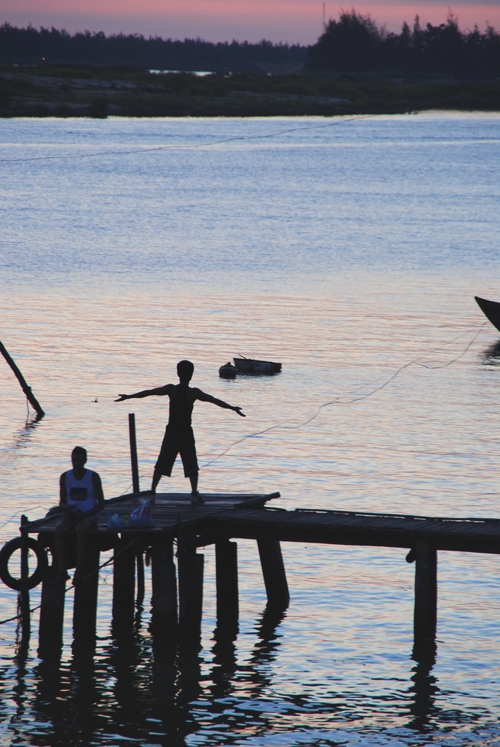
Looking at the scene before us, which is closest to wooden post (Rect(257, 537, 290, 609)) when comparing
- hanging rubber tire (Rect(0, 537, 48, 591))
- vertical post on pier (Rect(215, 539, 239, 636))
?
vertical post on pier (Rect(215, 539, 239, 636))

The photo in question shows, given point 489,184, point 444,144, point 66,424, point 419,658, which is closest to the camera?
point 419,658

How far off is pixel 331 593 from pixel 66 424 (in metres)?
14.7

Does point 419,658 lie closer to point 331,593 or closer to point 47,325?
point 331,593

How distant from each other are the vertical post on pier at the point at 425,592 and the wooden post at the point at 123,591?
4499 mm

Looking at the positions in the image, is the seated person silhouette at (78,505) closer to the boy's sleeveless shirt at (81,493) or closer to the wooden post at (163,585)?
the boy's sleeveless shirt at (81,493)

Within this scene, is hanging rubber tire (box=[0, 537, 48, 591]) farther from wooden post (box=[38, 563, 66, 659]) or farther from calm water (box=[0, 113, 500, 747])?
calm water (box=[0, 113, 500, 747])

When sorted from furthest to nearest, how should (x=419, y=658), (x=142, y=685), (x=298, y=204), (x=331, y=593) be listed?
(x=298, y=204) < (x=331, y=593) < (x=419, y=658) < (x=142, y=685)

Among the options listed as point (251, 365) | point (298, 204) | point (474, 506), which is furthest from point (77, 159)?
point (474, 506)

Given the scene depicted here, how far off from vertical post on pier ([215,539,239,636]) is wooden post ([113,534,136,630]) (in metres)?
1.40

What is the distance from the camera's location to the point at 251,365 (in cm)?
4025

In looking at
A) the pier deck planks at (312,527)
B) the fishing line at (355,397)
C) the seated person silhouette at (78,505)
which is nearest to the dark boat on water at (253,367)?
the fishing line at (355,397)

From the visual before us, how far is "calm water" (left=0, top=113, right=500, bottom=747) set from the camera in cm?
1608

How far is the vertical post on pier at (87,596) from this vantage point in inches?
675

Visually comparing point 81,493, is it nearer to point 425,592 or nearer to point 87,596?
point 87,596
